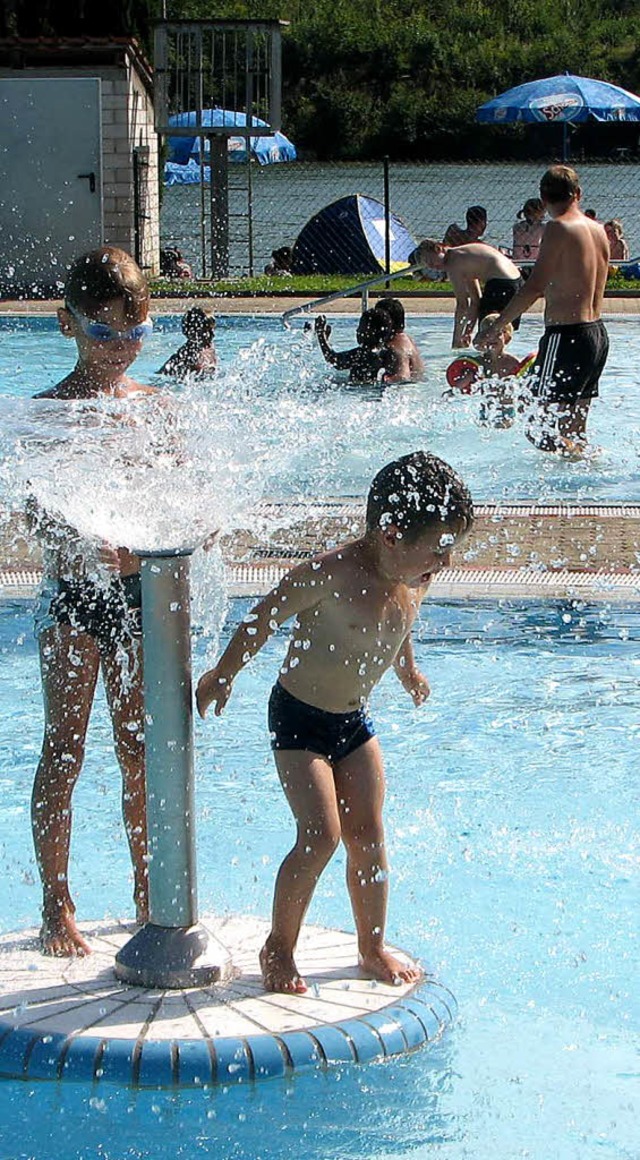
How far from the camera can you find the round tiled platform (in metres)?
2.89

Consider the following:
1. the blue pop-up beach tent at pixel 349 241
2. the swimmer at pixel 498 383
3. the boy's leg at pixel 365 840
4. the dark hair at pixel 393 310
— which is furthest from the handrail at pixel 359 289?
the boy's leg at pixel 365 840

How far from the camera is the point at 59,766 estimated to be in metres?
3.25

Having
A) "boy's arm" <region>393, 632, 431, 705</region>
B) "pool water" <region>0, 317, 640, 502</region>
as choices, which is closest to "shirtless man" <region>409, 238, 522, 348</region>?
"pool water" <region>0, 317, 640, 502</region>

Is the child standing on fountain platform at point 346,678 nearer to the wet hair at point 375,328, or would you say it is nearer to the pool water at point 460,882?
the pool water at point 460,882

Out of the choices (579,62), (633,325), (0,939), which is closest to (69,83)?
(633,325)

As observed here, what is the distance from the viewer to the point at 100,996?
3061 millimetres

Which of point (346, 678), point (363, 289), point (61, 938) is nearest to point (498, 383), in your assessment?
point (363, 289)

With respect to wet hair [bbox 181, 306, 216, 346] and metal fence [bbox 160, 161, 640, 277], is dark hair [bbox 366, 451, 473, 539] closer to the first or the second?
wet hair [bbox 181, 306, 216, 346]

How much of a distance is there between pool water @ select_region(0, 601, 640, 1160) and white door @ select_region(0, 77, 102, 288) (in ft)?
49.0

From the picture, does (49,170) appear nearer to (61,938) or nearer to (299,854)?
(61,938)

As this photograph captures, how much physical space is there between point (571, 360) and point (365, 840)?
6164 millimetres

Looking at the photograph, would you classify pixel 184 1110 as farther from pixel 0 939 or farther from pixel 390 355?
pixel 390 355

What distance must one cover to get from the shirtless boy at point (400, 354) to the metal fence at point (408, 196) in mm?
13569

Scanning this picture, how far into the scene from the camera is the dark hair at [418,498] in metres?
3.02
